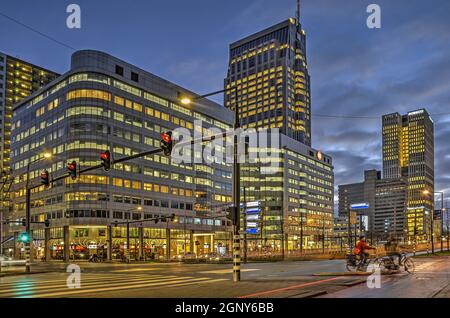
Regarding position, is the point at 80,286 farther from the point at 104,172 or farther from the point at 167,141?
the point at 104,172

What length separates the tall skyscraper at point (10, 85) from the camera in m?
173

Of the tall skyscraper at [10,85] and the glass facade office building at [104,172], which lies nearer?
the glass facade office building at [104,172]

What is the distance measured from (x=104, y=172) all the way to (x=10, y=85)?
10492cm

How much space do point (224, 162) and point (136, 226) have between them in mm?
38180

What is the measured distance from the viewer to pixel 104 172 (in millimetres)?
98312

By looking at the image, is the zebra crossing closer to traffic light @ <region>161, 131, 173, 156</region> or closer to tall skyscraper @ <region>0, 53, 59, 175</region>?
traffic light @ <region>161, 131, 173, 156</region>

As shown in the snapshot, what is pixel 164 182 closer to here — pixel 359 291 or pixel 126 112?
pixel 126 112

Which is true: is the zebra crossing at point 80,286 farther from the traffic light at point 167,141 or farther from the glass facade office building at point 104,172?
the glass facade office building at point 104,172

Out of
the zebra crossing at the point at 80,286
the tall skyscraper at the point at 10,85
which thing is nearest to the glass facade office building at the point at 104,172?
the tall skyscraper at the point at 10,85

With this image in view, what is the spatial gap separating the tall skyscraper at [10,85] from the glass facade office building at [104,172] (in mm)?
57619

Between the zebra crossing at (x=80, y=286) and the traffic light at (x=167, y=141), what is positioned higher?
the traffic light at (x=167, y=141)

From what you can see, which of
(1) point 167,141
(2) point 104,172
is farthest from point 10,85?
(1) point 167,141
